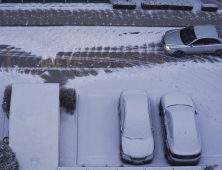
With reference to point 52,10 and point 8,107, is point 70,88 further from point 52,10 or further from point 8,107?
point 52,10

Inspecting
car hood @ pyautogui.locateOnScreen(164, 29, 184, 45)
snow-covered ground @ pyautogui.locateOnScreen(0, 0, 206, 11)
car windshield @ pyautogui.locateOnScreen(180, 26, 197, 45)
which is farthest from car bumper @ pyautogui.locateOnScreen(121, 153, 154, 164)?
snow-covered ground @ pyautogui.locateOnScreen(0, 0, 206, 11)

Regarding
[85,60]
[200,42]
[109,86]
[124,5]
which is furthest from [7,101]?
[200,42]

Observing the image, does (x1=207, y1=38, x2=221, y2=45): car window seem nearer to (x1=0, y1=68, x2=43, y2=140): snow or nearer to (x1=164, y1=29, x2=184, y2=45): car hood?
(x1=164, y1=29, x2=184, y2=45): car hood

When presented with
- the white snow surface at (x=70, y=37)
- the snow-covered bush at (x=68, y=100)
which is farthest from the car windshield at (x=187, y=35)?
the snow-covered bush at (x=68, y=100)

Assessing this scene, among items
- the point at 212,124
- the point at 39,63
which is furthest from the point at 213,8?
the point at 39,63

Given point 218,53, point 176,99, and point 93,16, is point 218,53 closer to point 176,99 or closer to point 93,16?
point 176,99
